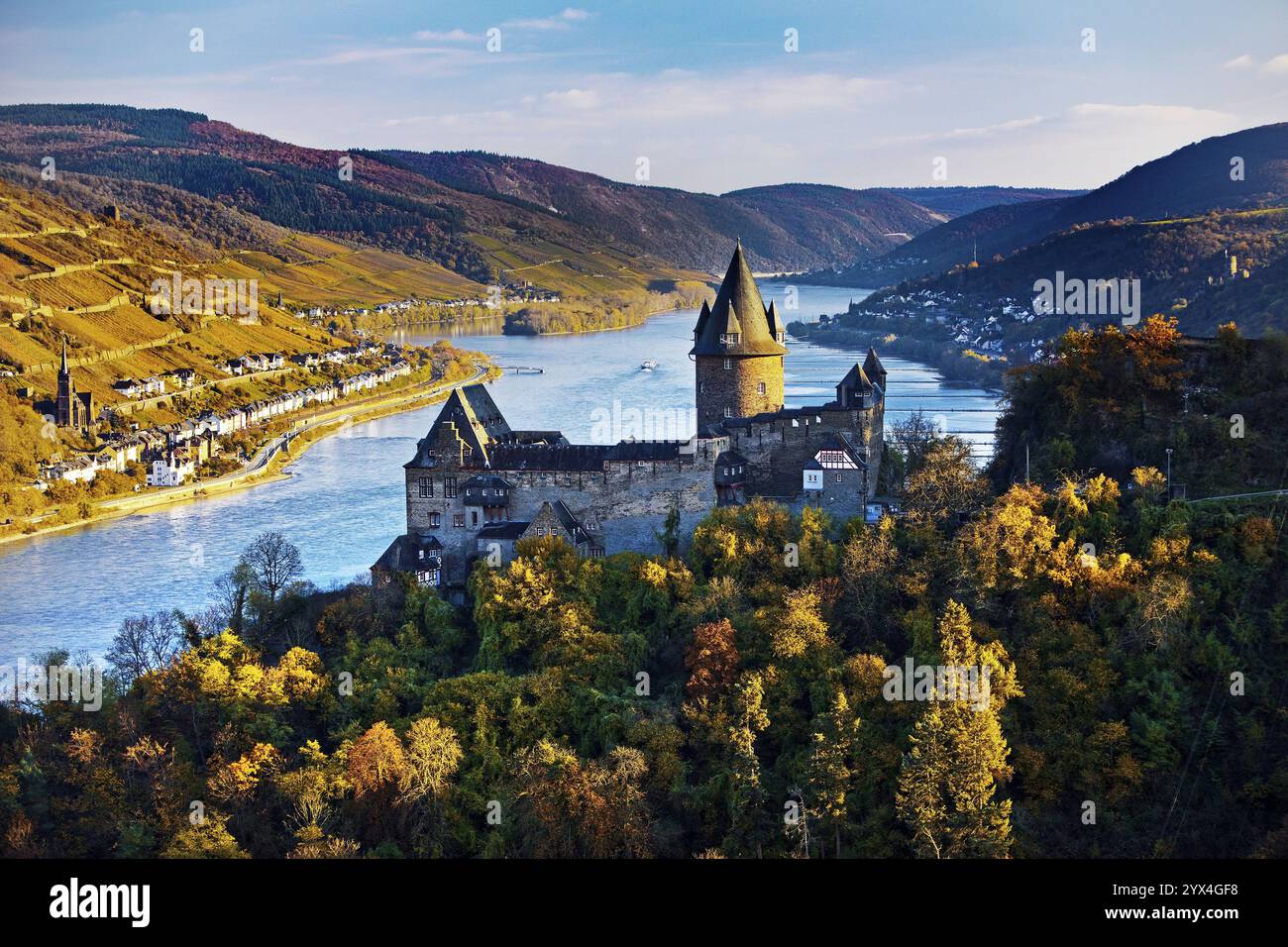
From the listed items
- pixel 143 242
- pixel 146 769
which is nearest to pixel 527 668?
pixel 146 769

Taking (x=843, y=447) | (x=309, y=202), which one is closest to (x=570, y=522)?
(x=843, y=447)

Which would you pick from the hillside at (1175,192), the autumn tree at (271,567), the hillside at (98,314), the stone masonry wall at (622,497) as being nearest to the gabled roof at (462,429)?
the stone masonry wall at (622,497)

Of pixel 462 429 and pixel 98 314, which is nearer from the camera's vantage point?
pixel 462 429

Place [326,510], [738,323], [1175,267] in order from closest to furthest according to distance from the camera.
A: [738,323] < [326,510] < [1175,267]

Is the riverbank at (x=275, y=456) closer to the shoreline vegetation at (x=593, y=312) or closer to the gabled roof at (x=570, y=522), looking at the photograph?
the gabled roof at (x=570, y=522)

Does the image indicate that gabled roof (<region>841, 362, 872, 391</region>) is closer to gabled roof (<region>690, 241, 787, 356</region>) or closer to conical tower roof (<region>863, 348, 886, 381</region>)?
gabled roof (<region>690, 241, 787, 356</region>)

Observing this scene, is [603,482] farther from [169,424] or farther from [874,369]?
[169,424]

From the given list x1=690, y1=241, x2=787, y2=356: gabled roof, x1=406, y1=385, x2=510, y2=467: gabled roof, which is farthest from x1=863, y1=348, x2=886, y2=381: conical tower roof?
x1=406, y1=385, x2=510, y2=467: gabled roof
